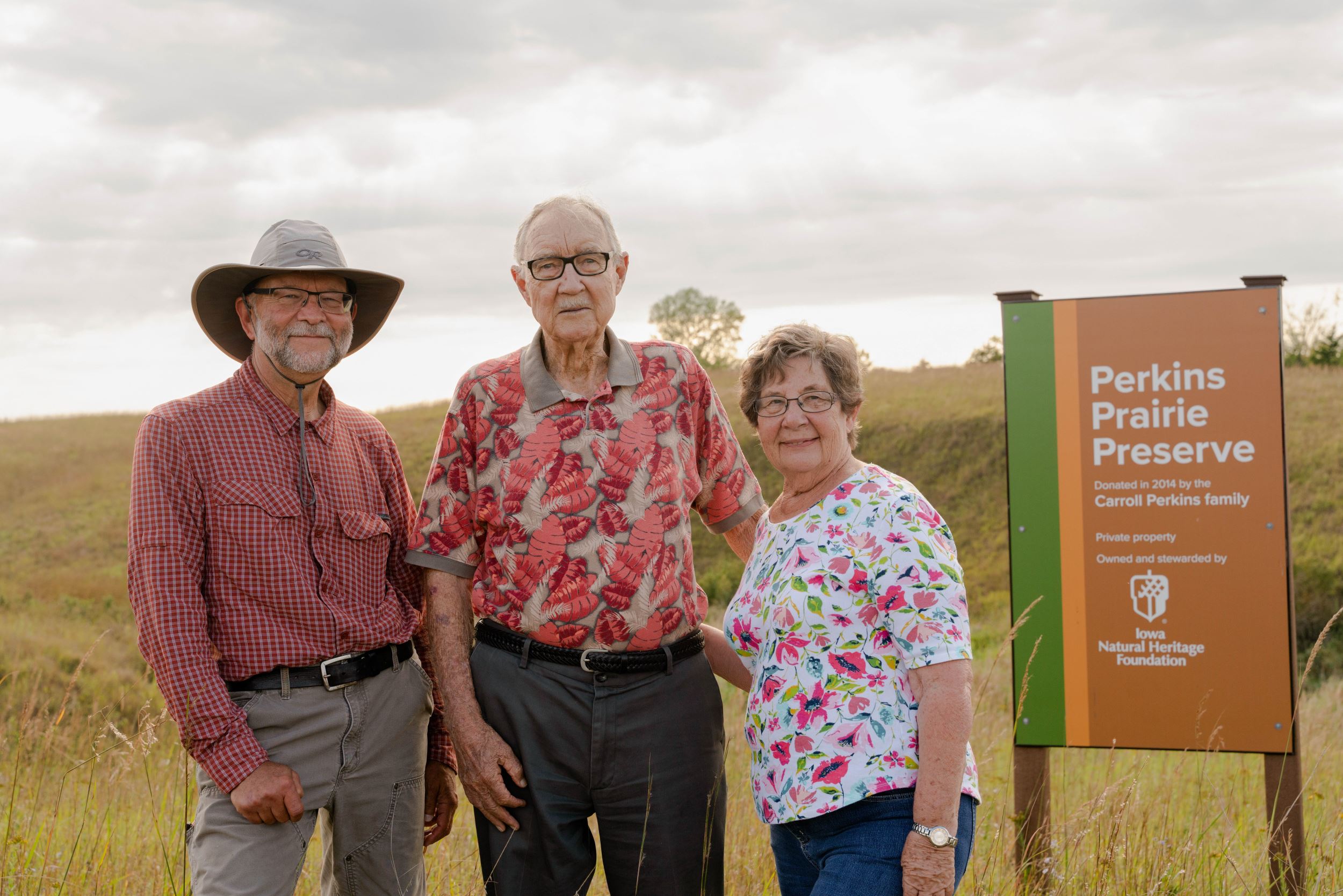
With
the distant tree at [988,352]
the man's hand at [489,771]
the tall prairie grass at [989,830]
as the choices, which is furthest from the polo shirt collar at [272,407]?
the distant tree at [988,352]

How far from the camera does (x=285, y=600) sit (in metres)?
3.00

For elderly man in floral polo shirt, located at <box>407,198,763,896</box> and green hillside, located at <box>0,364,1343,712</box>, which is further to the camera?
green hillside, located at <box>0,364,1343,712</box>

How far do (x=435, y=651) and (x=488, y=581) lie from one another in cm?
29

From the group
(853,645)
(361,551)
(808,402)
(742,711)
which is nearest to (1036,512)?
(808,402)

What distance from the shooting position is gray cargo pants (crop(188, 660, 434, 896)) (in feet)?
9.53

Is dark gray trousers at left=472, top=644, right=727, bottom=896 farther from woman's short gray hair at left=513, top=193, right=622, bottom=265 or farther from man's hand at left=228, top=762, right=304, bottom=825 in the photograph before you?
woman's short gray hair at left=513, top=193, right=622, bottom=265

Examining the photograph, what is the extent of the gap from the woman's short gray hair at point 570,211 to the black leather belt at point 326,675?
54.4 inches

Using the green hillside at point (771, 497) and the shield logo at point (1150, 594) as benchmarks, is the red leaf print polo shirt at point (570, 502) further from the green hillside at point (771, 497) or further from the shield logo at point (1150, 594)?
the green hillside at point (771, 497)

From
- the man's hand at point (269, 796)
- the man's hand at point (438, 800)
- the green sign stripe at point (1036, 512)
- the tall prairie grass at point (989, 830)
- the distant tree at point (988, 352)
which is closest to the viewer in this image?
the man's hand at point (269, 796)

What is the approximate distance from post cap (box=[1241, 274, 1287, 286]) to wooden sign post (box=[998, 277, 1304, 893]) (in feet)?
0.04

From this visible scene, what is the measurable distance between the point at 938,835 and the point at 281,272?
2.62 metres

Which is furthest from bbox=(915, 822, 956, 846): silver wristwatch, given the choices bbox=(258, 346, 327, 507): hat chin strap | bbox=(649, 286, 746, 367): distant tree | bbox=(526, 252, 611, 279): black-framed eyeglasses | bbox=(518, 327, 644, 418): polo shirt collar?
bbox=(649, 286, 746, 367): distant tree

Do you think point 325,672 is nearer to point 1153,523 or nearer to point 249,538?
point 249,538

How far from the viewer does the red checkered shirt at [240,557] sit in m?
2.85
